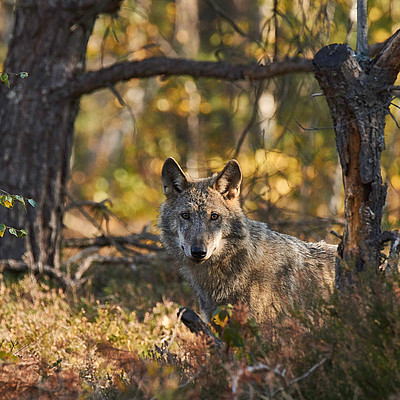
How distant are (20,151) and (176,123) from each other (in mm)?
13908

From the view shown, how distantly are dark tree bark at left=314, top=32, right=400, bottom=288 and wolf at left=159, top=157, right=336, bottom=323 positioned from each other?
36.7 inches

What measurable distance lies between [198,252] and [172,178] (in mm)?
1082

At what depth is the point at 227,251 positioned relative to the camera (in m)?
5.65

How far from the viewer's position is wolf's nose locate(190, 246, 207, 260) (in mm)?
5266

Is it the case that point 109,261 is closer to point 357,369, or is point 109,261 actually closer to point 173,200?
point 173,200

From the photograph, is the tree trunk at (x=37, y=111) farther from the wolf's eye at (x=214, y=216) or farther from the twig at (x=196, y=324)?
the twig at (x=196, y=324)

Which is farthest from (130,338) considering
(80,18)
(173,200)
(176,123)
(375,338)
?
(176,123)

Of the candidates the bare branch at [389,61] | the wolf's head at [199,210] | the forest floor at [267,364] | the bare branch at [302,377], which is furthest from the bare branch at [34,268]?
the bare branch at [389,61]

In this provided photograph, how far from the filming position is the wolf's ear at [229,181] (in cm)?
→ 588

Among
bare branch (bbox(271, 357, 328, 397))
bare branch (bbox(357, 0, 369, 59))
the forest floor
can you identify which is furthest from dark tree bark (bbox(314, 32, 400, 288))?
bare branch (bbox(271, 357, 328, 397))

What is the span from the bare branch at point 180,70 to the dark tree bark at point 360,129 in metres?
2.89

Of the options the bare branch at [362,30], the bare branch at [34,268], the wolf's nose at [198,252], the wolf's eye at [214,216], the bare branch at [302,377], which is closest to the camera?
the bare branch at [302,377]

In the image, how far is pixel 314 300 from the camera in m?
4.09

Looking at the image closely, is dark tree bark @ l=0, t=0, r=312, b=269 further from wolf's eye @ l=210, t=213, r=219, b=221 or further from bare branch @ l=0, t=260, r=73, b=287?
wolf's eye @ l=210, t=213, r=219, b=221
